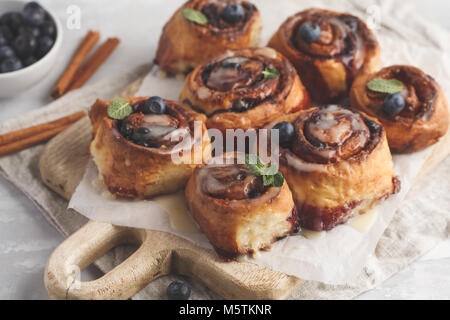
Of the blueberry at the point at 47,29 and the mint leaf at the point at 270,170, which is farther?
the blueberry at the point at 47,29

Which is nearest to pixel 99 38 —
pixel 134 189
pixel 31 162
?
pixel 31 162

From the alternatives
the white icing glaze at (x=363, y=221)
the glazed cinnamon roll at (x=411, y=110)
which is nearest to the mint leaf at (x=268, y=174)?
the white icing glaze at (x=363, y=221)

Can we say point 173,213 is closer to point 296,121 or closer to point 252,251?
point 252,251

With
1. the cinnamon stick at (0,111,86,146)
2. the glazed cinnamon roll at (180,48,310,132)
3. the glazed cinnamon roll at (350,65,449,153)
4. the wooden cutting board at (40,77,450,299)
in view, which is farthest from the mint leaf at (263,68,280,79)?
the cinnamon stick at (0,111,86,146)

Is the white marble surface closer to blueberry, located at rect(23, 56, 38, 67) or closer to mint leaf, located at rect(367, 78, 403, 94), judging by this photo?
blueberry, located at rect(23, 56, 38, 67)

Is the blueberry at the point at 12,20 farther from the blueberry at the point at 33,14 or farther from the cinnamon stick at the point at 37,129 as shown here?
the cinnamon stick at the point at 37,129

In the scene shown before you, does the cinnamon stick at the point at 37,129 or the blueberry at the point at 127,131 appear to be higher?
the blueberry at the point at 127,131

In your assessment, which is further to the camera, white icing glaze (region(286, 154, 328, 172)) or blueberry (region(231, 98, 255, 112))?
blueberry (region(231, 98, 255, 112))

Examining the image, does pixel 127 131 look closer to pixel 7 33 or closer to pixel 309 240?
pixel 309 240
